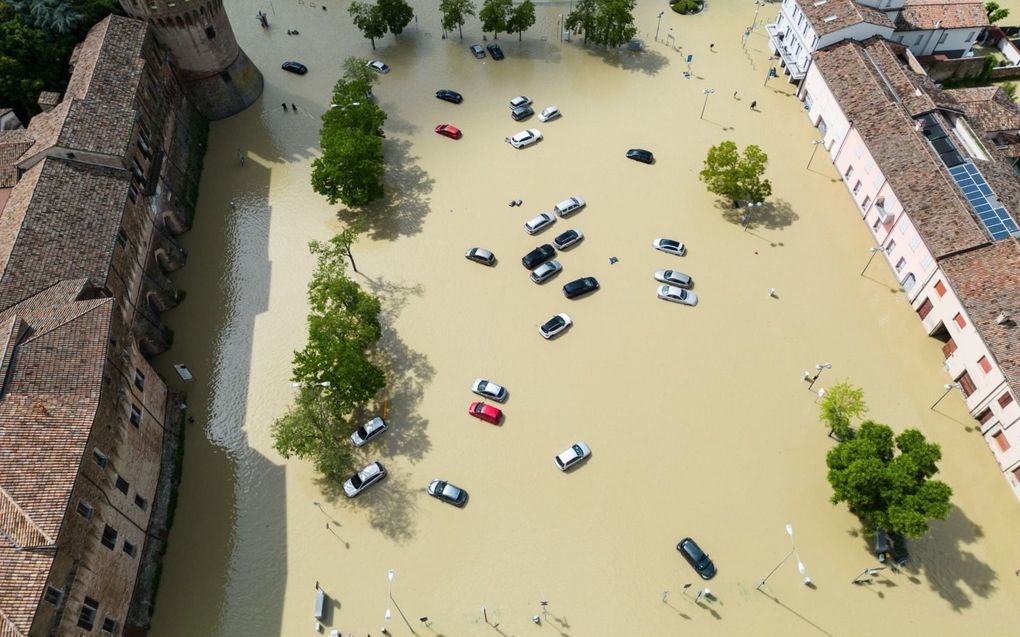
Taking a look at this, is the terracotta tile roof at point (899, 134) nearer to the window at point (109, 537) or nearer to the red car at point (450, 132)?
the red car at point (450, 132)

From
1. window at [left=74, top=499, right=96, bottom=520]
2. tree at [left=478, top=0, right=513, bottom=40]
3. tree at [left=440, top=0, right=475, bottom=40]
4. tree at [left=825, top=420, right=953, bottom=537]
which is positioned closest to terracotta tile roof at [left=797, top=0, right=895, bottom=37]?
tree at [left=478, top=0, right=513, bottom=40]

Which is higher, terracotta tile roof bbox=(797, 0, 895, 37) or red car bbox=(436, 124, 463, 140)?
red car bbox=(436, 124, 463, 140)

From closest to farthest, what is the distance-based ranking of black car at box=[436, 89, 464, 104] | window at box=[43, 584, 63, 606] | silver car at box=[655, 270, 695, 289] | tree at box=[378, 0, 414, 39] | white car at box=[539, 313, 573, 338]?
1. window at box=[43, 584, 63, 606]
2. white car at box=[539, 313, 573, 338]
3. silver car at box=[655, 270, 695, 289]
4. black car at box=[436, 89, 464, 104]
5. tree at box=[378, 0, 414, 39]

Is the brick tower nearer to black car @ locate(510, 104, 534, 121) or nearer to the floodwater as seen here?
the floodwater

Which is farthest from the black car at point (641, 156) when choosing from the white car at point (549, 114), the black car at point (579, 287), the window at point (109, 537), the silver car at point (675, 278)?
the window at point (109, 537)

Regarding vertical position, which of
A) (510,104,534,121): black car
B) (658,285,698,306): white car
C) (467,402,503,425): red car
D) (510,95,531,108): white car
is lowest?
(658,285,698,306): white car

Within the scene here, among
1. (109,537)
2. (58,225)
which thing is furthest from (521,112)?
(109,537)

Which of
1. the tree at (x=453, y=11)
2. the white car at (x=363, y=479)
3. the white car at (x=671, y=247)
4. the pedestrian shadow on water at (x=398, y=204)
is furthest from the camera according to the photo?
the tree at (x=453, y=11)

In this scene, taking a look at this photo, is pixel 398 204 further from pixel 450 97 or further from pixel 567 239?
pixel 567 239
